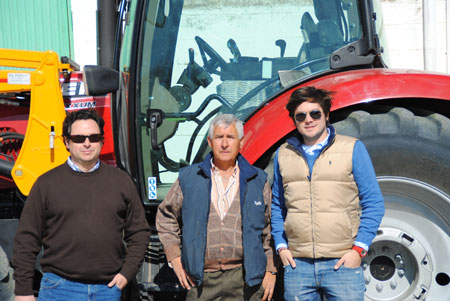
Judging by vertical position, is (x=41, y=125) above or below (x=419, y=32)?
below

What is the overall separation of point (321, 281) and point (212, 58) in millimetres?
1498

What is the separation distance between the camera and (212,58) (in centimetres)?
295

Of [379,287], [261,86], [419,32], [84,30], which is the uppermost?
[84,30]

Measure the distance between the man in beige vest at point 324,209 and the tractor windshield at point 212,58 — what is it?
744mm

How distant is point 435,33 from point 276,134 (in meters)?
6.05

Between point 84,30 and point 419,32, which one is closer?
point 419,32

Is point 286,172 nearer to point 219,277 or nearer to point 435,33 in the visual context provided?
point 219,277

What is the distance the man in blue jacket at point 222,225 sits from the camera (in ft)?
7.06

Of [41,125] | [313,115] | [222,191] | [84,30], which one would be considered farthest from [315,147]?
[84,30]

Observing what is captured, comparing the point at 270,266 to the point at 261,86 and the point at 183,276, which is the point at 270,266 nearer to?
the point at 183,276

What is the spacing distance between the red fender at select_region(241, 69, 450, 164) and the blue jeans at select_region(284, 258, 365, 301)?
2.25 feet

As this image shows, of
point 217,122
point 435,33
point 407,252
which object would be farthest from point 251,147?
point 435,33

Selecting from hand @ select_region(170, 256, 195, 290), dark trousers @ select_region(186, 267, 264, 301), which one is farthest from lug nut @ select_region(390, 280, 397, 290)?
hand @ select_region(170, 256, 195, 290)

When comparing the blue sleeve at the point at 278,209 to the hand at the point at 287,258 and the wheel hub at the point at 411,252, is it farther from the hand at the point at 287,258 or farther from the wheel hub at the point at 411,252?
the wheel hub at the point at 411,252
